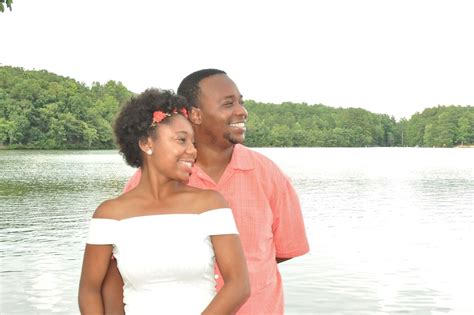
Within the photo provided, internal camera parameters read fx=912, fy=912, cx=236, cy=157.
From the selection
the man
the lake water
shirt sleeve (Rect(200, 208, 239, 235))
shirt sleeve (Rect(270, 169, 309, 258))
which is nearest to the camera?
shirt sleeve (Rect(200, 208, 239, 235))

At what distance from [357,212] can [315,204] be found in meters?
3.55

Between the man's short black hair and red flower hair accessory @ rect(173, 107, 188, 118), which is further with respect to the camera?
the man's short black hair

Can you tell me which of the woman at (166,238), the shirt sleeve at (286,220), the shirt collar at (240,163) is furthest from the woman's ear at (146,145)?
the shirt sleeve at (286,220)

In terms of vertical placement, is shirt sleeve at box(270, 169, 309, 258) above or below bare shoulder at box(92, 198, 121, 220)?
below

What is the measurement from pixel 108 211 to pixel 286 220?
3.15 feet

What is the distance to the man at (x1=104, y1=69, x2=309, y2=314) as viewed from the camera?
11.1 ft

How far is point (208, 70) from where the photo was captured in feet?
11.4

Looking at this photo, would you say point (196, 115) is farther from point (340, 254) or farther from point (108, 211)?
point (340, 254)

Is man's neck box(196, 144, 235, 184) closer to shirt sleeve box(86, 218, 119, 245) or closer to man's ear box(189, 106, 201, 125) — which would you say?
man's ear box(189, 106, 201, 125)

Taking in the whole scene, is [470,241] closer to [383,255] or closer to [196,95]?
[383,255]

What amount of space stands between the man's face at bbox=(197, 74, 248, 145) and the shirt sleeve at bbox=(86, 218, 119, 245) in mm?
804

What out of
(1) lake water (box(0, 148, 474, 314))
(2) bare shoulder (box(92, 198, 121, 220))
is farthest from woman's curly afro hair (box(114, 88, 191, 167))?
(1) lake water (box(0, 148, 474, 314))

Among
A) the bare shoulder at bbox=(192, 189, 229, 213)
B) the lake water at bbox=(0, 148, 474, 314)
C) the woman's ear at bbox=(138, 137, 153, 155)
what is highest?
the woman's ear at bbox=(138, 137, 153, 155)

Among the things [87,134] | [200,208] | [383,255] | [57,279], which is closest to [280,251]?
[200,208]
